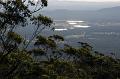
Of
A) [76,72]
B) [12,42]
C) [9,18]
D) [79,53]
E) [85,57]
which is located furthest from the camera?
[85,57]

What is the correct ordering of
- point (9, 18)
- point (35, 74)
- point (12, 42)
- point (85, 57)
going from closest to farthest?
1. point (9, 18)
2. point (12, 42)
3. point (35, 74)
4. point (85, 57)

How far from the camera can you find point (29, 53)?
109 feet

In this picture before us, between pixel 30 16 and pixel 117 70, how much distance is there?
138 ft

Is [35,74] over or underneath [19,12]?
underneath

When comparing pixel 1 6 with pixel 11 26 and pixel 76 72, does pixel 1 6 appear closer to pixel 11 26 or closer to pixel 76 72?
pixel 11 26

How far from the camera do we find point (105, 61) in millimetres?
65125

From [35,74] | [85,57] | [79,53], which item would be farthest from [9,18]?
[85,57]

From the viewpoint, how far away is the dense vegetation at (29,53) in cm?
2330

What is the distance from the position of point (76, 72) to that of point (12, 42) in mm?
21556

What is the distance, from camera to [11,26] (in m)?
23.9

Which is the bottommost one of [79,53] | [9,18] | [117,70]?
[117,70]

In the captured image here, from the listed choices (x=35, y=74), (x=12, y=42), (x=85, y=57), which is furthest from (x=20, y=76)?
(x=85, y=57)

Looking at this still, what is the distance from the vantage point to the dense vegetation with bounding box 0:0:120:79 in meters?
23.3

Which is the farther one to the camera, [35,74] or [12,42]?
[35,74]
